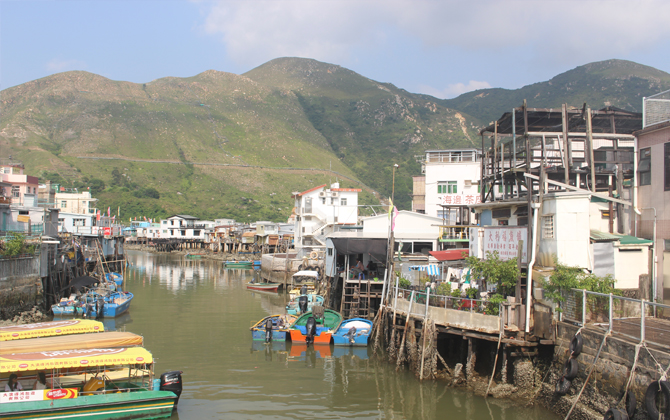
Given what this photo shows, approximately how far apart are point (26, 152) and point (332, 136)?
→ 10083 centimetres

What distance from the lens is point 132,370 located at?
17.5 metres

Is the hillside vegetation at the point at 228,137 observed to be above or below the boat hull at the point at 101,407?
above

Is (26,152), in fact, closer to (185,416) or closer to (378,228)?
(378,228)

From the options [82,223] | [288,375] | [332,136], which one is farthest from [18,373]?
[332,136]

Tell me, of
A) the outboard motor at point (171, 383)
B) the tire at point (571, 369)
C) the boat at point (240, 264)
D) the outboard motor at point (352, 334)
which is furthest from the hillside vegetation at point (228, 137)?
the outboard motor at point (171, 383)

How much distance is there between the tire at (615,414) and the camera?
40.5 ft

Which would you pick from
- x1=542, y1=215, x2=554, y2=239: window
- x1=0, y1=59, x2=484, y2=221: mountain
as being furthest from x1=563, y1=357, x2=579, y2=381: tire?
x1=0, y1=59, x2=484, y2=221: mountain

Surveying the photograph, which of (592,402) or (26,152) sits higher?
(26,152)

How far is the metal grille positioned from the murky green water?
13.6m

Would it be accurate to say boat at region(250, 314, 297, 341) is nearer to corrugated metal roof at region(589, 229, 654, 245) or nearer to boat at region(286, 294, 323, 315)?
boat at region(286, 294, 323, 315)

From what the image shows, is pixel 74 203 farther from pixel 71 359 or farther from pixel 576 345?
pixel 576 345

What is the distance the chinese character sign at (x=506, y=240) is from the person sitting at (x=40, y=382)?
59.8 feet

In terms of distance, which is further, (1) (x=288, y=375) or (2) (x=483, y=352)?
(1) (x=288, y=375)

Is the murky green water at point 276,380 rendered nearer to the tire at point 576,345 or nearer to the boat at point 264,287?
the tire at point 576,345
